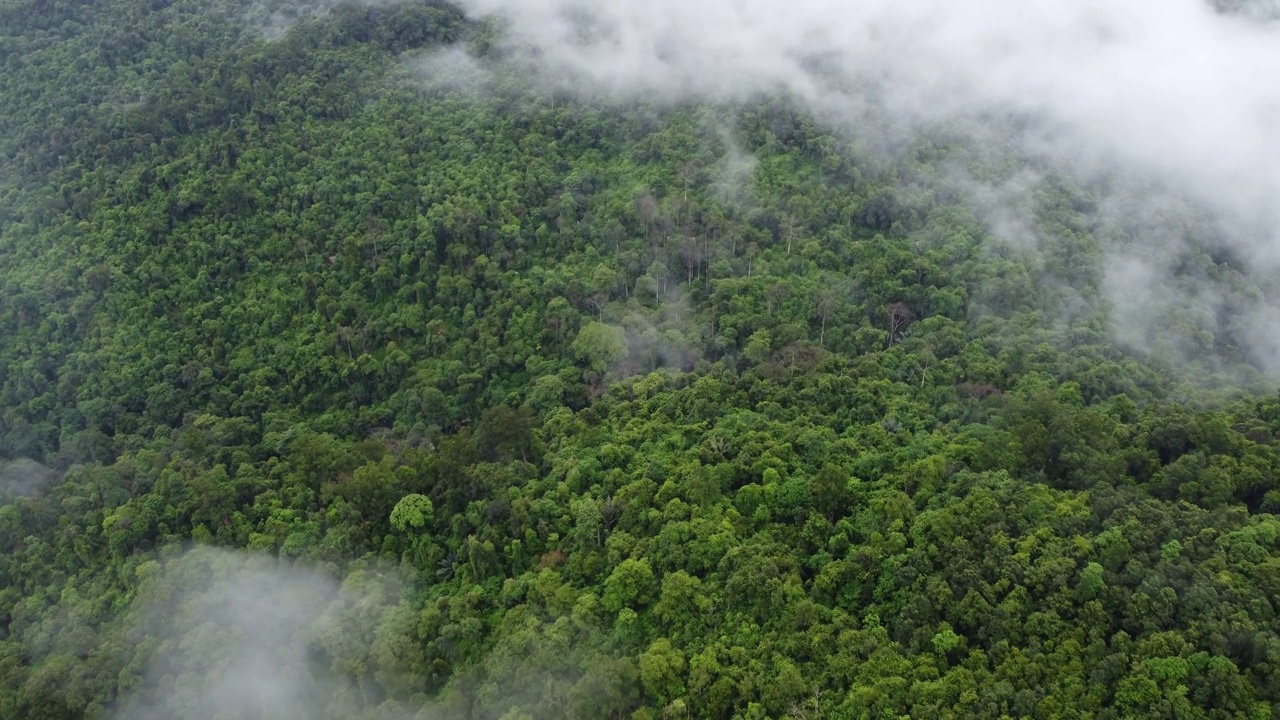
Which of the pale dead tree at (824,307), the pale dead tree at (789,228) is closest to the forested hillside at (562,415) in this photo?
the pale dead tree at (824,307)

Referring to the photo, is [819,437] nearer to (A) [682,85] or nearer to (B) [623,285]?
(B) [623,285]

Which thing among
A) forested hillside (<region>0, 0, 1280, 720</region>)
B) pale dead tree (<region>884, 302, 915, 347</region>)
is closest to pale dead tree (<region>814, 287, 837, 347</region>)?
forested hillside (<region>0, 0, 1280, 720</region>)

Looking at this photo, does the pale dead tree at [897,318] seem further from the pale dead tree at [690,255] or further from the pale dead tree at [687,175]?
the pale dead tree at [687,175]

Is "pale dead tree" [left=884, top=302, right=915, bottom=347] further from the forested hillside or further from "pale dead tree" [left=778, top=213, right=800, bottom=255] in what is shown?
"pale dead tree" [left=778, top=213, right=800, bottom=255]

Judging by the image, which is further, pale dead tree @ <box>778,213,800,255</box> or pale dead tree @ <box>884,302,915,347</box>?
pale dead tree @ <box>778,213,800,255</box>

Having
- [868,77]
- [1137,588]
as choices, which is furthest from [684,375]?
[868,77]

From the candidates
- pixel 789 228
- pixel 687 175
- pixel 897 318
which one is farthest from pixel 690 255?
pixel 897 318
